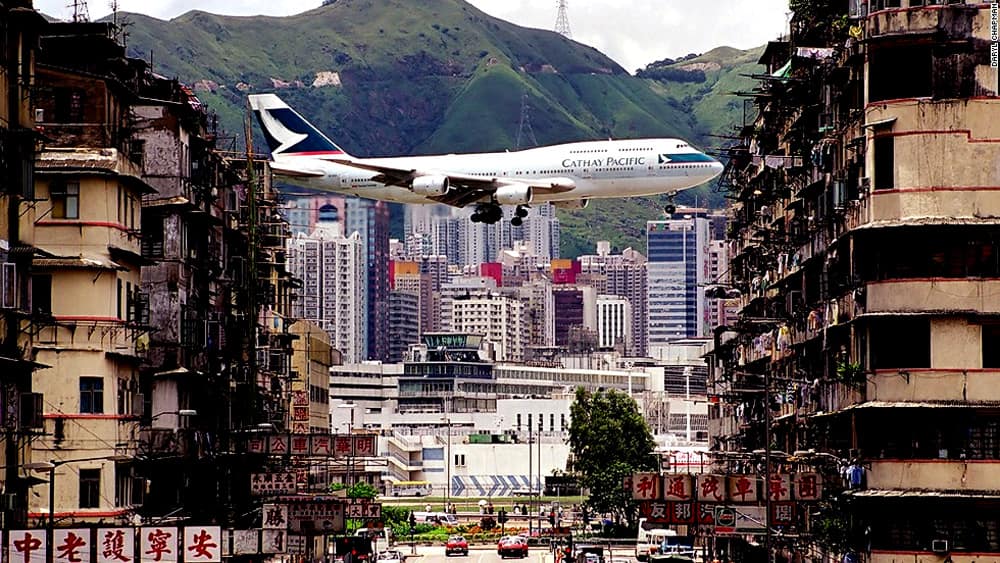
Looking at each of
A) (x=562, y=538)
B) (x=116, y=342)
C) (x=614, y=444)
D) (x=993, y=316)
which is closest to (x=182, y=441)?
(x=116, y=342)

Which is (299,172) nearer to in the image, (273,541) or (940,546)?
(273,541)

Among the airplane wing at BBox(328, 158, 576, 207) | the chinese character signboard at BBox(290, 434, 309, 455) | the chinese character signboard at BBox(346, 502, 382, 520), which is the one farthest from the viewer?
the airplane wing at BBox(328, 158, 576, 207)

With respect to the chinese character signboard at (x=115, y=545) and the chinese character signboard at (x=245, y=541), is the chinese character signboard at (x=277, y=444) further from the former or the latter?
the chinese character signboard at (x=115, y=545)

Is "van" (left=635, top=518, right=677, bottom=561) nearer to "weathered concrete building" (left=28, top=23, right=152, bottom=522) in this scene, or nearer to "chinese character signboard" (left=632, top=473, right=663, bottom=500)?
"chinese character signboard" (left=632, top=473, right=663, bottom=500)

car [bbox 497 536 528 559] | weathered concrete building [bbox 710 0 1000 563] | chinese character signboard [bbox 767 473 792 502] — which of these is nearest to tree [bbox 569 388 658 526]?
car [bbox 497 536 528 559]

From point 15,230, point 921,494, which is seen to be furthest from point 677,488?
point 15,230

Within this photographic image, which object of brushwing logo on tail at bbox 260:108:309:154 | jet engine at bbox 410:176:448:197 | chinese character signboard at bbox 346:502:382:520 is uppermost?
brushwing logo on tail at bbox 260:108:309:154

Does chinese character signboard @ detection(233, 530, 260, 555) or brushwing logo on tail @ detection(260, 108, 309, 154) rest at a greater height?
brushwing logo on tail @ detection(260, 108, 309, 154)

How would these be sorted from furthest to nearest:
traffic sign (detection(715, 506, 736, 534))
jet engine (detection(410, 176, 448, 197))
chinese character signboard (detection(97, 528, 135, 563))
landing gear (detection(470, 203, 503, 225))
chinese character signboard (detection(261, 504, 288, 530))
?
1. landing gear (detection(470, 203, 503, 225))
2. jet engine (detection(410, 176, 448, 197))
3. chinese character signboard (detection(261, 504, 288, 530))
4. traffic sign (detection(715, 506, 736, 534))
5. chinese character signboard (detection(97, 528, 135, 563))

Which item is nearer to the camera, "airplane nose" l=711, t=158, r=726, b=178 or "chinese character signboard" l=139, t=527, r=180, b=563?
"chinese character signboard" l=139, t=527, r=180, b=563
